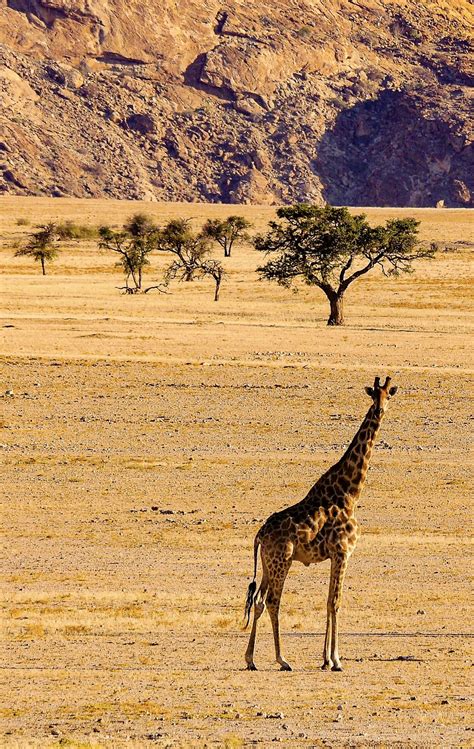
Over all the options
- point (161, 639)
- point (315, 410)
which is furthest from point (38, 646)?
point (315, 410)

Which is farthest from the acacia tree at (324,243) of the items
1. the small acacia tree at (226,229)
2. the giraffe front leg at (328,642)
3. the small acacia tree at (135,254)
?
the giraffe front leg at (328,642)

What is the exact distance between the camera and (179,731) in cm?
959

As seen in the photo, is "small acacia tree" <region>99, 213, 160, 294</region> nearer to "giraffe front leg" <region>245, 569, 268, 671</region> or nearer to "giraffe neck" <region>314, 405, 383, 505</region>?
"giraffe neck" <region>314, 405, 383, 505</region>

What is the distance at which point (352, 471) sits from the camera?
11836 mm

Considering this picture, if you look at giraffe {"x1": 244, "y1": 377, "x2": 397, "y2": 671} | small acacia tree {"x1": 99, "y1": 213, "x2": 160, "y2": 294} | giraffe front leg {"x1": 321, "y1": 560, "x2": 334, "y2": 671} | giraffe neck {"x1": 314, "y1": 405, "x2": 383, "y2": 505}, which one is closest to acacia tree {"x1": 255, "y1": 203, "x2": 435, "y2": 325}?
small acacia tree {"x1": 99, "y1": 213, "x2": 160, "y2": 294}

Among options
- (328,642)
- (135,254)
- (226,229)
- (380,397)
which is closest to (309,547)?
(328,642)

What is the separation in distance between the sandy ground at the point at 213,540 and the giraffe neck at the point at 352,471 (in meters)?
1.38

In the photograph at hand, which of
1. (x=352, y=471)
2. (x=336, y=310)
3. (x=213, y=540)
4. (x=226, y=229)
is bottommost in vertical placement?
(x=213, y=540)

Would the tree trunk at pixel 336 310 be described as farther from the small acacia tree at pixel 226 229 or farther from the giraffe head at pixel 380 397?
the small acacia tree at pixel 226 229

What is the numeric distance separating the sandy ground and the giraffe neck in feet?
4.53

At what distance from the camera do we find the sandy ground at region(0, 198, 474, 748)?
10.2m

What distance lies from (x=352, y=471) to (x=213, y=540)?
19.6ft

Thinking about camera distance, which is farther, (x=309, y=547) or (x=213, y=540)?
(x=213, y=540)

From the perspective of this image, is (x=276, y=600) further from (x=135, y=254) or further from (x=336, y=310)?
(x=135, y=254)
